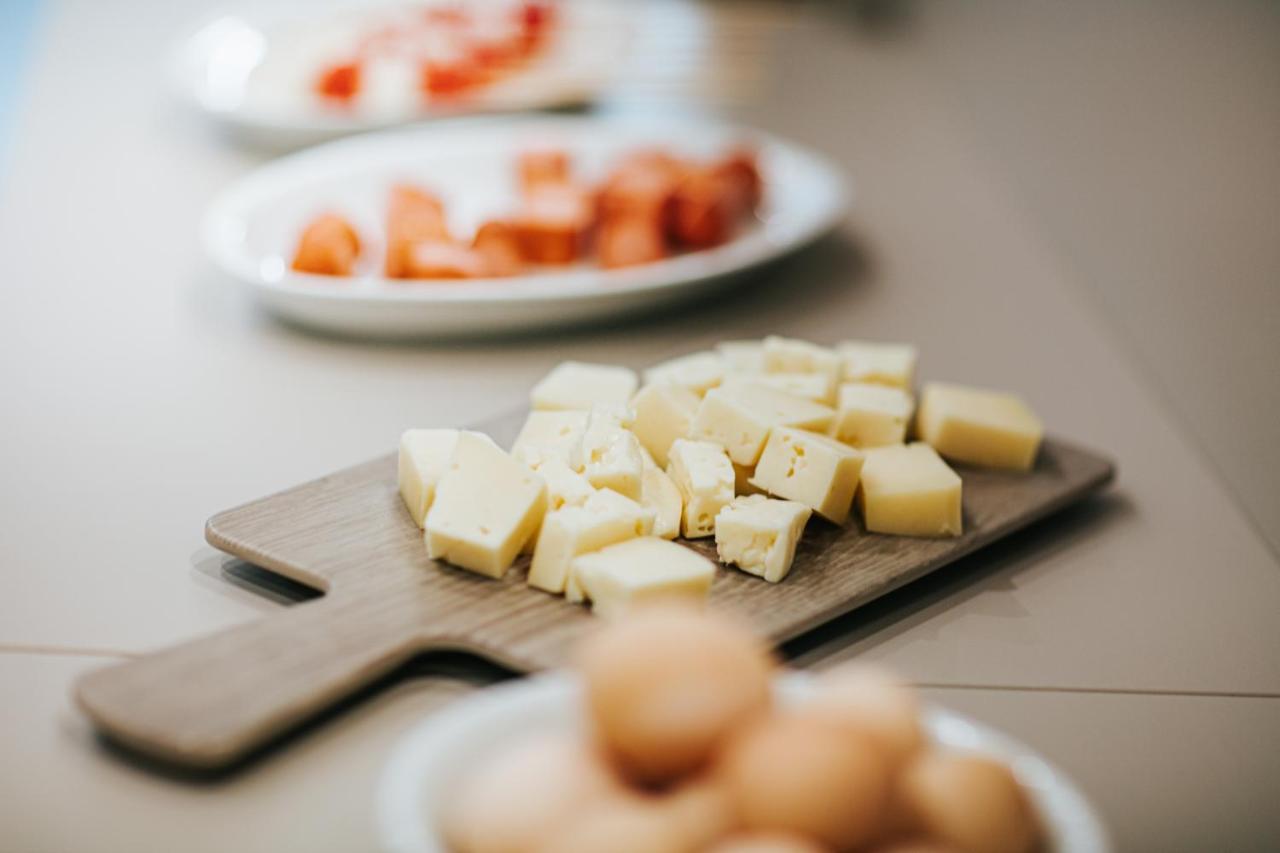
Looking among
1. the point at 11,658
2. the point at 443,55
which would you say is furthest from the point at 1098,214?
the point at 11,658

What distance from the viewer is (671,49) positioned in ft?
8.05

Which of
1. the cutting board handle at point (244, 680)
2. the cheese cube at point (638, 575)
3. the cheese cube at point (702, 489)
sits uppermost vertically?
the cheese cube at point (702, 489)

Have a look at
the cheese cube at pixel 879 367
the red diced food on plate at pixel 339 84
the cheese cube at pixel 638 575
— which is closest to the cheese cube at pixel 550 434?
the cheese cube at pixel 638 575

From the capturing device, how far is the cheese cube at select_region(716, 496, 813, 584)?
0.95m

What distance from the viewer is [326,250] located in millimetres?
1459

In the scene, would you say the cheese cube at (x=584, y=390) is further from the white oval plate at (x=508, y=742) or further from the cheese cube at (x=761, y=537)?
the white oval plate at (x=508, y=742)

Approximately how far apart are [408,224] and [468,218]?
23 centimetres

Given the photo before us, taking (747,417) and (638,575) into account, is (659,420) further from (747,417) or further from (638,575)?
(638,575)

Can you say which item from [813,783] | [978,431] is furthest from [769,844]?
[978,431]

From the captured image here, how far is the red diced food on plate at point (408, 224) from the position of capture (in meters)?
1.46

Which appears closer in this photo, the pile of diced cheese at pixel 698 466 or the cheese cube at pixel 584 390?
the pile of diced cheese at pixel 698 466

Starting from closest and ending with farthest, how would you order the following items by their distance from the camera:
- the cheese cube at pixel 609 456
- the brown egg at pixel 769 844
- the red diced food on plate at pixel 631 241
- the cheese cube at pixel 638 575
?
the brown egg at pixel 769 844 → the cheese cube at pixel 638 575 → the cheese cube at pixel 609 456 → the red diced food on plate at pixel 631 241

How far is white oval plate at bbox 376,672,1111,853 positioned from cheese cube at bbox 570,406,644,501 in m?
0.29

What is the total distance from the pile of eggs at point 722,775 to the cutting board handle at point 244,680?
220mm
